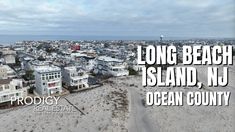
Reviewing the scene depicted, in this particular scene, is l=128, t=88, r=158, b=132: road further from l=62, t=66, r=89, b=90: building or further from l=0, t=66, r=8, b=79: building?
l=0, t=66, r=8, b=79: building

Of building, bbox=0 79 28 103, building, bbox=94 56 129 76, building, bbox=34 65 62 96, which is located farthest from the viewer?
building, bbox=94 56 129 76

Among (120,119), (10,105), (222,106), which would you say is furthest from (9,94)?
(222,106)

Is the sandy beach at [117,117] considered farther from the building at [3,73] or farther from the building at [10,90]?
the building at [3,73]

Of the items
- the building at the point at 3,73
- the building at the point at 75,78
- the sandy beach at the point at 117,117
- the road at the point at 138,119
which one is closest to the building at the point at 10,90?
the sandy beach at the point at 117,117

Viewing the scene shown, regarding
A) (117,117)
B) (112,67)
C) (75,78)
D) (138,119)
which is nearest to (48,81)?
(75,78)

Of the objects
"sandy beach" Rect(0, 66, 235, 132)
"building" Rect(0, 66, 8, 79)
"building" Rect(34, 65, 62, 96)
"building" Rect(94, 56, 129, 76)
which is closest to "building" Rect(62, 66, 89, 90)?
"building" Rect(34, 65, 62, 96)

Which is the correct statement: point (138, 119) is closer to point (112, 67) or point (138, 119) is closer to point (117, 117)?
point (117, 117)
